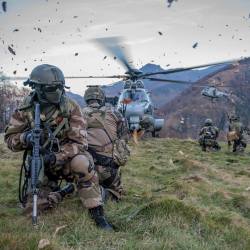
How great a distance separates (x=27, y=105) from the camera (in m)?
6.39

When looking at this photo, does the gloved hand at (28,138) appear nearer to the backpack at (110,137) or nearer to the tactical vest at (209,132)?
the backpack at (110,137)

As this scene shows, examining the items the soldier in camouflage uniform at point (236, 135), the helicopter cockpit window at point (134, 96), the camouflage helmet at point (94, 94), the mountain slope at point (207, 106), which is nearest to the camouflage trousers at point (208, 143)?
the soldier in camouflage uniform at point (236, 135)

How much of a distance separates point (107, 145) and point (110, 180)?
571 mm

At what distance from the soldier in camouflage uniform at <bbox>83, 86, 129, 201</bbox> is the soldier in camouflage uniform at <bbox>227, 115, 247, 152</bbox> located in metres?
12.2

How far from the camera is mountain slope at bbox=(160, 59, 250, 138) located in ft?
276

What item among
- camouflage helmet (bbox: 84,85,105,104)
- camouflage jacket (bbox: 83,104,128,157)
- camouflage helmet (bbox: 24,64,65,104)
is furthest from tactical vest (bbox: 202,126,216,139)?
camouflage helmet (bbox: 24,64,65,104)

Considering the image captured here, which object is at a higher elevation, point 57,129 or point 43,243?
point 57,129

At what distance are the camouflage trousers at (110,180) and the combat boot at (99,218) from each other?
160cm

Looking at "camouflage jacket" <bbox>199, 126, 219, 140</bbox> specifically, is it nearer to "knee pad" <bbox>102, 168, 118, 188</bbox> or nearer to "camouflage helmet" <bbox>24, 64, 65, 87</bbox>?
"knee pad" <bbox>102, 168, 118, 188</bbox>

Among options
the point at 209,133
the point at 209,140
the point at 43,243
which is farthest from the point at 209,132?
the point at 43,243

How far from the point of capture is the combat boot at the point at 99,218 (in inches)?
237

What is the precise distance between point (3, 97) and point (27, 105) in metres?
46.8

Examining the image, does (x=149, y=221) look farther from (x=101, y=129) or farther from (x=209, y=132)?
(x=209, y=132)

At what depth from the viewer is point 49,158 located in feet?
20.6
